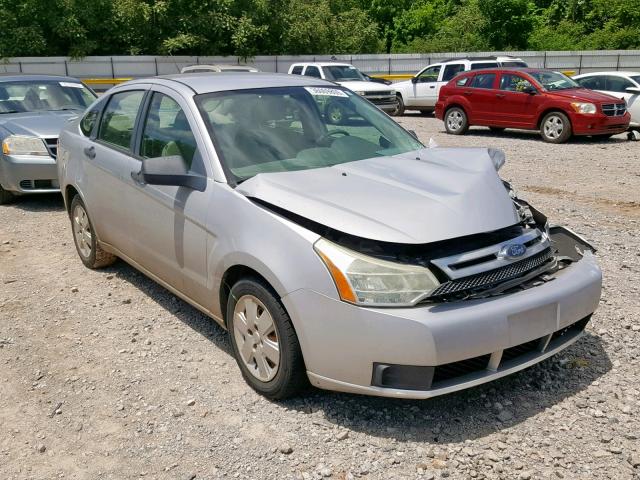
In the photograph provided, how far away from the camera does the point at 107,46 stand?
28.2 meters

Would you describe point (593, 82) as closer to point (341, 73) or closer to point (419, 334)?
point (341, 73)

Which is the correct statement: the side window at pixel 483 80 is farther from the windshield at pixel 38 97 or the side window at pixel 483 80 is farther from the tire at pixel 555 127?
the windshield at pixel 38 97

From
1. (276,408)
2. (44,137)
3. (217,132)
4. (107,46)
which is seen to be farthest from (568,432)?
(107,46)

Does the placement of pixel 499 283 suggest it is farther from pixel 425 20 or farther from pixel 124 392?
pixel 425 20

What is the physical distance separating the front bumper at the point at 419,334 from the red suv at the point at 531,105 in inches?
449

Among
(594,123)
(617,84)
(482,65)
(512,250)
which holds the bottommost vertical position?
(594,123)

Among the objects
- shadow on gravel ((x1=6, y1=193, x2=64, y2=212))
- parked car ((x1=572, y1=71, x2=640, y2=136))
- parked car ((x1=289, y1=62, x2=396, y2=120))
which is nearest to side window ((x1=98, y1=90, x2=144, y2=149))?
shadow on gravel ((x1=6, y1=193, x2=64, y2=212))

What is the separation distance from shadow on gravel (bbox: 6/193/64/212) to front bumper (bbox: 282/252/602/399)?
6071mm

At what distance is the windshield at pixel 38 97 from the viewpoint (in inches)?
360

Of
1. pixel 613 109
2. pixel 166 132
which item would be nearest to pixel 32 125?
pixel 166 132

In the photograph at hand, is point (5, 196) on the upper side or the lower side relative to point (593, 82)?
lower

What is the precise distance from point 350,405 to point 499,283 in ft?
3.49

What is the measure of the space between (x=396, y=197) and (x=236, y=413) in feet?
4.81

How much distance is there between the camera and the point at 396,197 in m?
3.49
